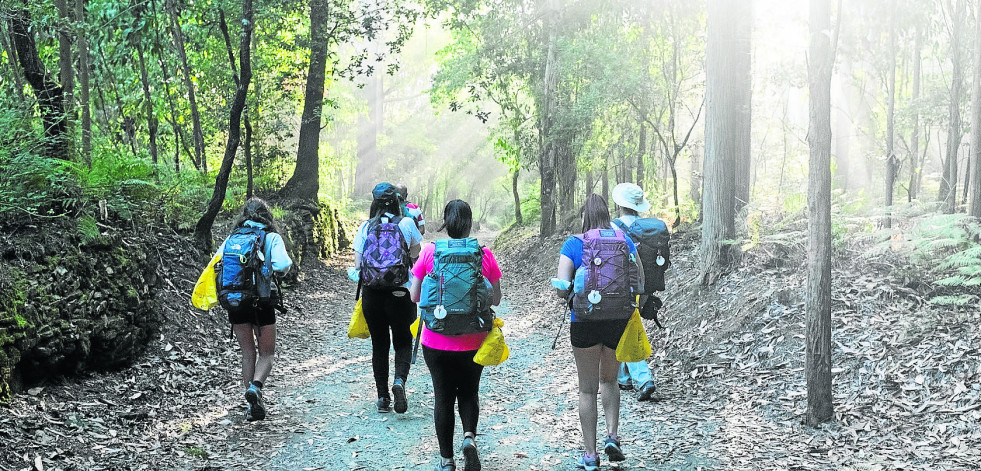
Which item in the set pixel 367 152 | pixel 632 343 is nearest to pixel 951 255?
pixel 632 343

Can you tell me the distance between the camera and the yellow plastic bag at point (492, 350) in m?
4.54

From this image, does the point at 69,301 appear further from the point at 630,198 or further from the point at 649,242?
the point at 649,242

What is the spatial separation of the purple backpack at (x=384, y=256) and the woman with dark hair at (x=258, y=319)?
676 millimetres

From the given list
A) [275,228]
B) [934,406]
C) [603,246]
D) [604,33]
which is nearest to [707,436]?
[934,406]

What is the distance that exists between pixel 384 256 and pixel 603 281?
2187 mm

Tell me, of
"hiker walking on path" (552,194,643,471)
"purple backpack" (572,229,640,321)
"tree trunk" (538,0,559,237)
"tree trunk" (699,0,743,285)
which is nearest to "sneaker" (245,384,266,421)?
"hiker walking on path" (552,194,643,471)

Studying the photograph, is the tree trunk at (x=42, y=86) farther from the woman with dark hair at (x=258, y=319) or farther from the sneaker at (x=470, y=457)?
the sneaker at (x=470, y=457)

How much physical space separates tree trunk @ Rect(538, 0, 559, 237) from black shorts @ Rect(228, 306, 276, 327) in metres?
12.6

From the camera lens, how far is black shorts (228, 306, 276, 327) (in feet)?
19.9

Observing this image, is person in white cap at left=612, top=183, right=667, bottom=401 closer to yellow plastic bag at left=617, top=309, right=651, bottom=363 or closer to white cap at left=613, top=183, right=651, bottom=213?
white cap at left=613, top=183, right=651, bottom=213

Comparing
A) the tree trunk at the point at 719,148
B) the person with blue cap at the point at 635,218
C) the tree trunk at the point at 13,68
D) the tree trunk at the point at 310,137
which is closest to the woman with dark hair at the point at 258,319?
the person with blue cap at the point at 635,218

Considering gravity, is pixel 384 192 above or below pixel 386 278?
above

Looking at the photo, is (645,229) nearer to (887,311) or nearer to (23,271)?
(887,311)

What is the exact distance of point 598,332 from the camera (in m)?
4.76
